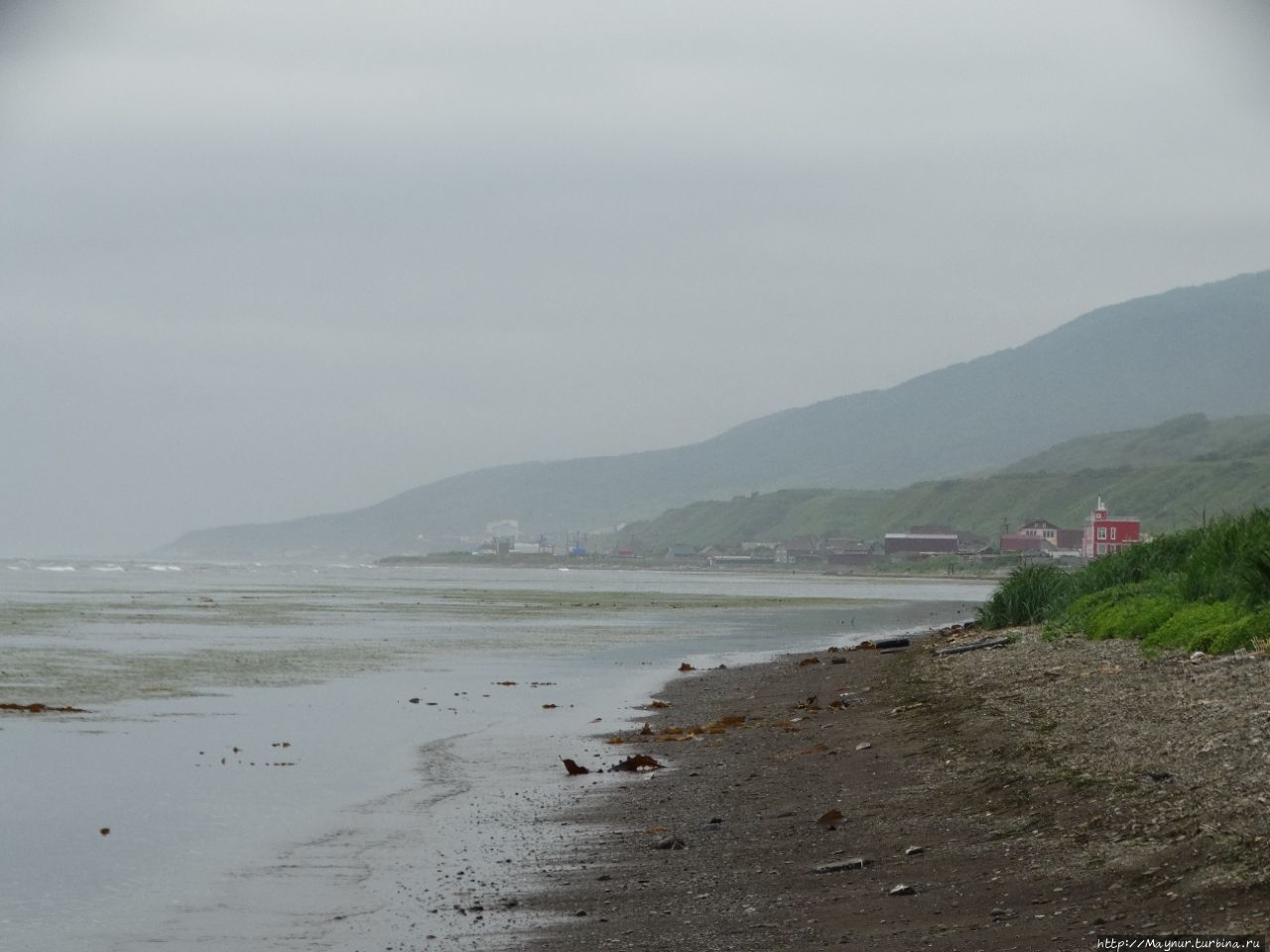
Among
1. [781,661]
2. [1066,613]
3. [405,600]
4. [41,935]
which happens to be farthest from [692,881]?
[405,600]

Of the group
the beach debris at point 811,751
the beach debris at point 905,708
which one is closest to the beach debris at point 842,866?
the beach debris at point 811,751

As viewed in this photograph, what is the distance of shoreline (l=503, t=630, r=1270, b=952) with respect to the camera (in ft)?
26.4

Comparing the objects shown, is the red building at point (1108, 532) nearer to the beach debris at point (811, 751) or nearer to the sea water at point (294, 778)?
the sea water at point (294, 778)

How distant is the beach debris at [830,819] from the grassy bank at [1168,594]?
6.01 meters

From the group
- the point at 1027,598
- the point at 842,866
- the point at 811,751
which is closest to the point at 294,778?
the point at 811,751

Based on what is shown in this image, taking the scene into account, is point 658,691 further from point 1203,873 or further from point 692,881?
point 1203,873

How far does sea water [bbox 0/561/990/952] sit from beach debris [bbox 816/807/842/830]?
7.08 ft

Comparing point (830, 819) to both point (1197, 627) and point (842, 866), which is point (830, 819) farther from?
point (1197, 627)

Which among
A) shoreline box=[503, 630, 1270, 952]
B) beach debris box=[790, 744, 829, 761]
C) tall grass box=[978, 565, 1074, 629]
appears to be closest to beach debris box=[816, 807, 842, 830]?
shoreline box=[503, 630, 1270, 952]

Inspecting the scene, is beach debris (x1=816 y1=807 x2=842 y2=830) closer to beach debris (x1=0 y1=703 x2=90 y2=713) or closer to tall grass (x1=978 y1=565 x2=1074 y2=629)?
beach debris (x1=0 y1=703 x2=90 y2=713)

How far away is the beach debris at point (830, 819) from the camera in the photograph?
11516 millimetres

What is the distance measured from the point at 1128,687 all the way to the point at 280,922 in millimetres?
8943

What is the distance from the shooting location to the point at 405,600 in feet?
244

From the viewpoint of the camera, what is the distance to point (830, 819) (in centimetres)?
1166
